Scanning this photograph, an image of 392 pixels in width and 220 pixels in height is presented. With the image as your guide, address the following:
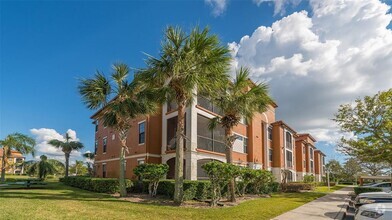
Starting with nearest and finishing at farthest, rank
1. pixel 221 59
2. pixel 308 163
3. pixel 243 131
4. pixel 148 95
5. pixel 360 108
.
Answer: pixel 221 59, pixel 148 95, pixel 360 108, pixel 243 131, pixel 308 163

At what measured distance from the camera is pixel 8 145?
3528 centimetres

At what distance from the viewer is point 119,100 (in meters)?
17.6

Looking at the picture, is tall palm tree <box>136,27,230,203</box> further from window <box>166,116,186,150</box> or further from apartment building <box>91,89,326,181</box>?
window <box>166,116,186,150</box>

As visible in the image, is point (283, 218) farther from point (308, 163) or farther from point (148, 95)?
point (308, 163)

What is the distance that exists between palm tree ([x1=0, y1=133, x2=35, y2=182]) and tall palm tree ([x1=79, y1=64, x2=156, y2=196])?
82.7 feet

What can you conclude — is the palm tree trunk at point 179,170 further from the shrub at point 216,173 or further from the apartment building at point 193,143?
the apartment building at point 193,143

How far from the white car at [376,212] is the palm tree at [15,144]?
40.0 metres

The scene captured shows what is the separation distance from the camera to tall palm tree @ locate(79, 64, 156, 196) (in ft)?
56.3

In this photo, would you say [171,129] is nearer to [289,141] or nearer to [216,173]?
[216,173]

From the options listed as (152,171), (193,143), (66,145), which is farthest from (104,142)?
(152,171)

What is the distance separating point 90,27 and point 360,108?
73.7 feet

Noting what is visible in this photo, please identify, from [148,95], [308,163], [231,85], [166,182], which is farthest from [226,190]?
[308,163]

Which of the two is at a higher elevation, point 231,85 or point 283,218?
point 231,85

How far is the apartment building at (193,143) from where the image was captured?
21078 mm
